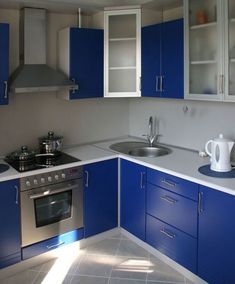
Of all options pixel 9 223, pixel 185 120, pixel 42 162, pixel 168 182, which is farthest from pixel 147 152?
pixel 9 223

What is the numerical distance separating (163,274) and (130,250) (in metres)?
0.45

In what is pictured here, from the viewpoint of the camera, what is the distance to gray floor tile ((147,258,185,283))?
9.00 feet

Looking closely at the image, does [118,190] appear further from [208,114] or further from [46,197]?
[208,114]

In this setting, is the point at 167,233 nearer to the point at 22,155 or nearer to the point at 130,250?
the point at 130,250

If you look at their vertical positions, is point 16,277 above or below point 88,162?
below

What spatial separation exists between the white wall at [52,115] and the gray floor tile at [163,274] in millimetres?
1500

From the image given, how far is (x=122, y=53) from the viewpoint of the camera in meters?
3.41

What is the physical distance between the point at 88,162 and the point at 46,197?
1.54ft

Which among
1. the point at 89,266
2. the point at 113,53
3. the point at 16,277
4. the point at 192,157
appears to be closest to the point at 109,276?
the point at 89,266

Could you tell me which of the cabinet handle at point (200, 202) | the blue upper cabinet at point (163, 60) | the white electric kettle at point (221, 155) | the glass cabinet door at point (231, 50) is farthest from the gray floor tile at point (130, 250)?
the glass cabinet door at point (231, 50)

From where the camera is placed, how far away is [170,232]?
285 centimetres

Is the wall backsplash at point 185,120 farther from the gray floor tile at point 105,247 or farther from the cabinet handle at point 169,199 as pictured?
the gray floor tile at point 105,247

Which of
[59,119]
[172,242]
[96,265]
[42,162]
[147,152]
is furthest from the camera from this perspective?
[147,152]

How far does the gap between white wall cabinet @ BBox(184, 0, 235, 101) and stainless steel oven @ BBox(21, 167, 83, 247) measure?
126 cm
